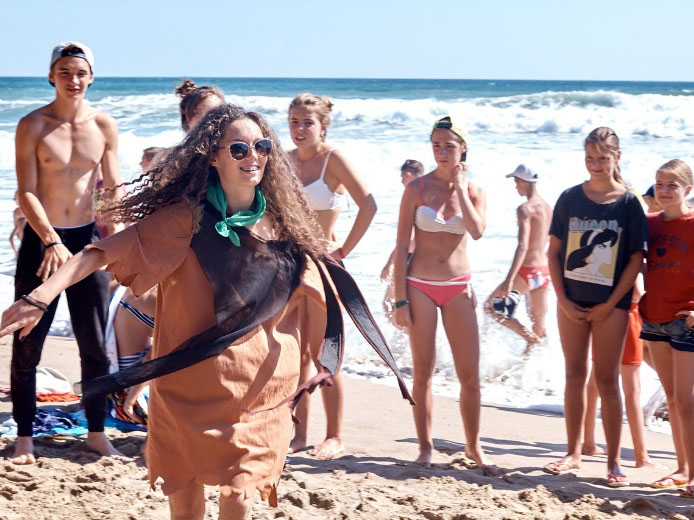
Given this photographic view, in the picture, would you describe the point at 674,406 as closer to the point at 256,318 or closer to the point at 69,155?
the point at 256,318

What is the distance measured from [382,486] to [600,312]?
1.48 metres

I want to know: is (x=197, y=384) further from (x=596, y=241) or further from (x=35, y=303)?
(x=596, y=241)

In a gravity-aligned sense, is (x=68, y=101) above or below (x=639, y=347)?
above

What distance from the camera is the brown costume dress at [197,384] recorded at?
2930 mm

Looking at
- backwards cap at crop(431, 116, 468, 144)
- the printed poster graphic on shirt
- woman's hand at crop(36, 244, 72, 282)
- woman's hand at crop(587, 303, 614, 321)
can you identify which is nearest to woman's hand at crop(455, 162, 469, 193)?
backwards cap at crop(431, 116, 468, 144)

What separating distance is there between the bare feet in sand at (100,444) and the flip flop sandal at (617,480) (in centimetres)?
266

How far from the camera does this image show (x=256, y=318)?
299 centimetres

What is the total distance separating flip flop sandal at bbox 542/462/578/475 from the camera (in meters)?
5.05

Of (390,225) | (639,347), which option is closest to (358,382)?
(639,347)

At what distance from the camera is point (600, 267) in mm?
4887

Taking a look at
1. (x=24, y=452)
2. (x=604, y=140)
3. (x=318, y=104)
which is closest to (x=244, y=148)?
(x=318, y=104)

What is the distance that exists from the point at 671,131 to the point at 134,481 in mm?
23514

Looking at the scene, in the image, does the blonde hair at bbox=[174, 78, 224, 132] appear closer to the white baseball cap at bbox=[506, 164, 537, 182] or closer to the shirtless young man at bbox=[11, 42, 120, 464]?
the shirtless young man at bbox=[11, 42, 120, 464]

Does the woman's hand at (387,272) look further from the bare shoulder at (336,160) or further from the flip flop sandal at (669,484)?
the flip flop sandal at (669,484)
